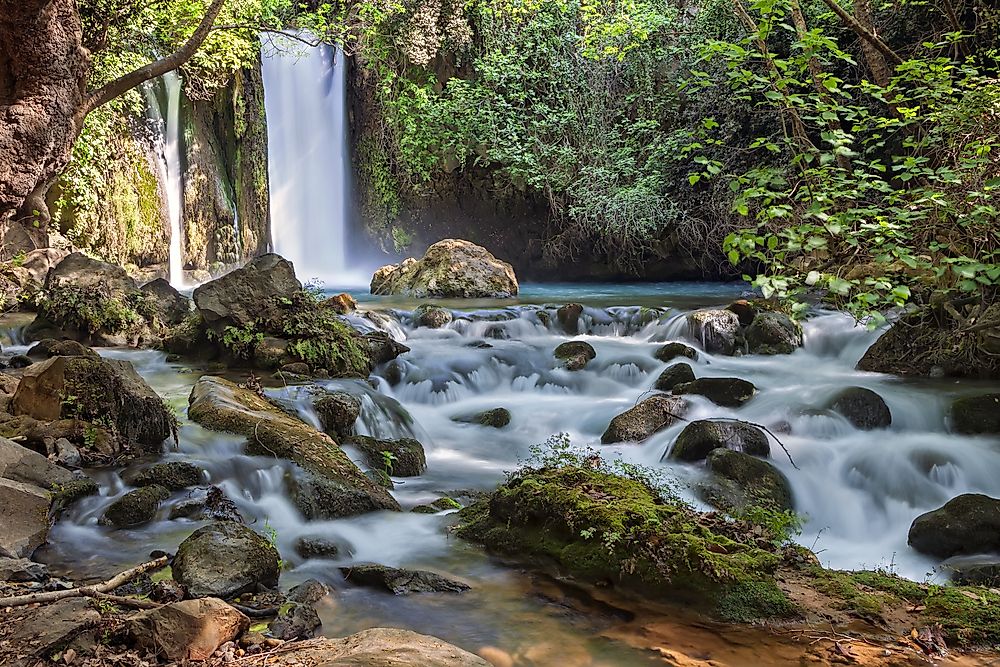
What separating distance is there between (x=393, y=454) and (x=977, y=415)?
5.37 meters

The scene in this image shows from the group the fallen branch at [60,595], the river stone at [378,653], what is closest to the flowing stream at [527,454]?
the river stone at [378,653]

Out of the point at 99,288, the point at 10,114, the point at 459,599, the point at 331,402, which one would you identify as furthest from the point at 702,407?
the point at 99,288

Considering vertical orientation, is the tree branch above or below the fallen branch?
above

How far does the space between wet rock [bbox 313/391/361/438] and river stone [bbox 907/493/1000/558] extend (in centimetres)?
466

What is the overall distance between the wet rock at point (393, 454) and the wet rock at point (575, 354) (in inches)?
139

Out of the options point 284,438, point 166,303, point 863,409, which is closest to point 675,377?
point 863,409

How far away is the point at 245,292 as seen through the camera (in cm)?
897

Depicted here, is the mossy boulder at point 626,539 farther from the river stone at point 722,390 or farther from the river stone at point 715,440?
the river stone at point 722,390

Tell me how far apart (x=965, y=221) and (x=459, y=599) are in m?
4.09

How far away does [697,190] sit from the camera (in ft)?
54.5

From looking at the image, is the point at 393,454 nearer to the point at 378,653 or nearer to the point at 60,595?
the point at 60,595

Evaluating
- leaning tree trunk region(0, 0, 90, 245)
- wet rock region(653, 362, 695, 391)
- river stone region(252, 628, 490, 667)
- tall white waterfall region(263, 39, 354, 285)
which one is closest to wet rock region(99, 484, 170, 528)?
river stone region(252, 628, 490, 667)

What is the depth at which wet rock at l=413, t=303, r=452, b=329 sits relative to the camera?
1142 centimetres

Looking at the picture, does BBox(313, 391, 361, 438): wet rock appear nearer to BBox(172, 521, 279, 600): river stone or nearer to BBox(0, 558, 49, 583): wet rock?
BBox(172, 521, 279, 600): river stone
